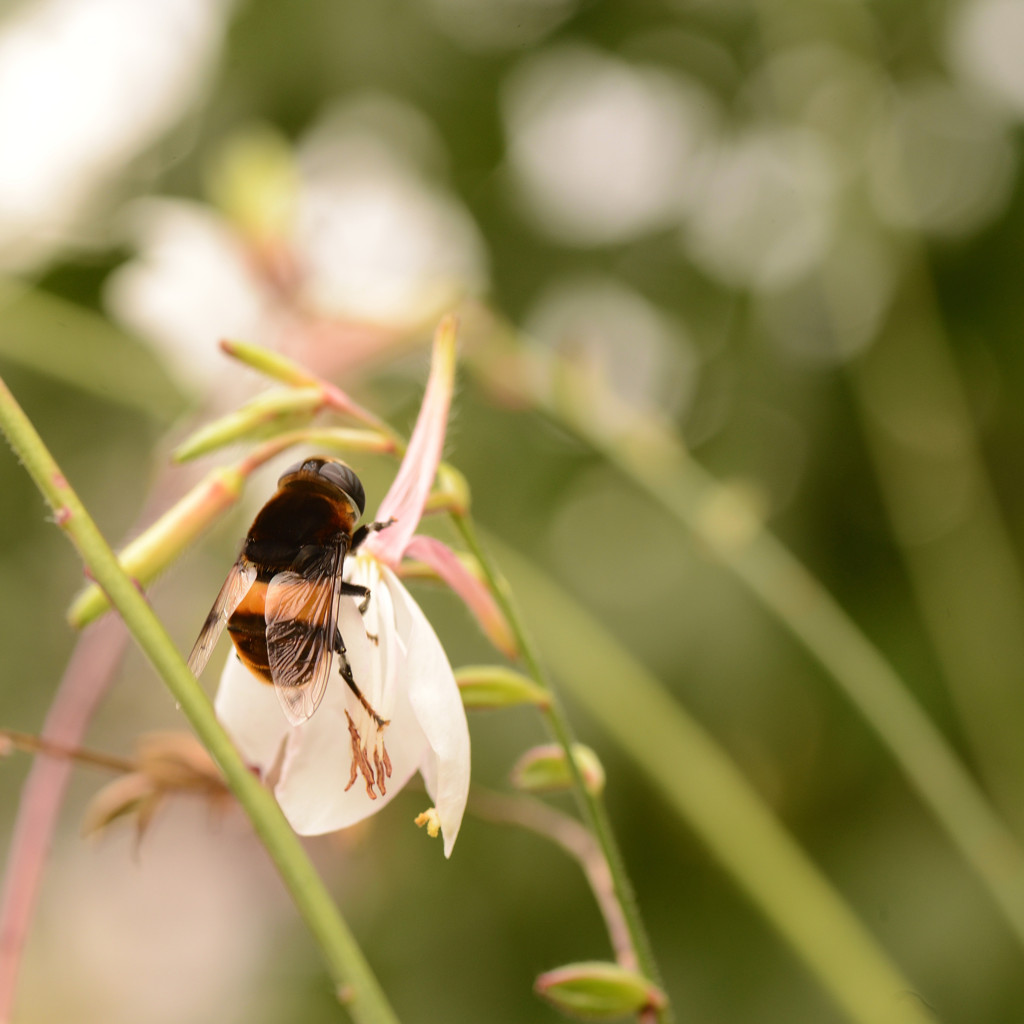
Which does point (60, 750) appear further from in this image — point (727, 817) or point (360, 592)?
point (727, 817)

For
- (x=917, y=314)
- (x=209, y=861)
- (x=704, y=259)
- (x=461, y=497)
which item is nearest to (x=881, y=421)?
(x=917, y=314)

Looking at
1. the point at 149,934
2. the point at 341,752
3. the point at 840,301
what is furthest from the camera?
the point at 149,934

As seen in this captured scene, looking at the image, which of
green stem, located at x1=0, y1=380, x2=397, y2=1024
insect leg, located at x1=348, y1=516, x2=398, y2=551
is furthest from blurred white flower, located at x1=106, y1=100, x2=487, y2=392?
green stem, located at x1=0, y1=380, x2=397, y2=1024

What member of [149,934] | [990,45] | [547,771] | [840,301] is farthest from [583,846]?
[149,934]

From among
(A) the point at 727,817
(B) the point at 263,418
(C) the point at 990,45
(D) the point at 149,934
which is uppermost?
(C) the point at 990,45

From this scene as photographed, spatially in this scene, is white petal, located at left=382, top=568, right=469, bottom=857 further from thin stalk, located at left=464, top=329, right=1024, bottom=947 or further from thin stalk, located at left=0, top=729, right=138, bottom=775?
thin stalk, located at left=464, top=329, right=1024, bottom=947

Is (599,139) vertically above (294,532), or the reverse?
(599,139)
